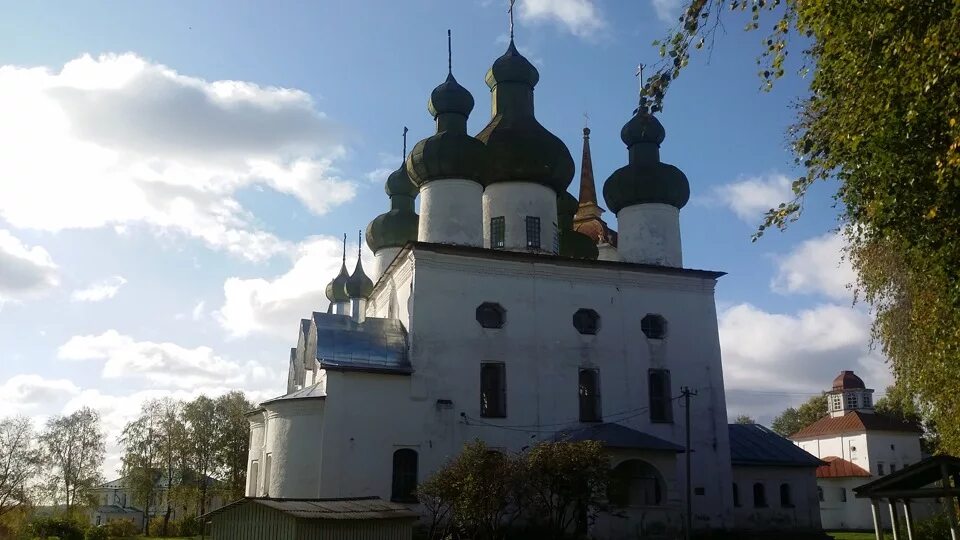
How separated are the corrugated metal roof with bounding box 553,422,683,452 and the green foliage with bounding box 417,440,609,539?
6.02 feet

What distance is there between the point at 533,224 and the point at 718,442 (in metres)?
7.53

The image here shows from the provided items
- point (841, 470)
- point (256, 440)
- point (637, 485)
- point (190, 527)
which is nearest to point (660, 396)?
point (637, 485)

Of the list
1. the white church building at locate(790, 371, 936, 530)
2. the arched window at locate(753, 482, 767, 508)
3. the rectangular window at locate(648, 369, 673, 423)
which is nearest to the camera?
the rectangular window at locate(648, 369, 673, 423)

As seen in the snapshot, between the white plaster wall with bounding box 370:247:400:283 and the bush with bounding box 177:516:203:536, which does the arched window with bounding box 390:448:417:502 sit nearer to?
the white plaster wall with bounding box 370:247:400:283

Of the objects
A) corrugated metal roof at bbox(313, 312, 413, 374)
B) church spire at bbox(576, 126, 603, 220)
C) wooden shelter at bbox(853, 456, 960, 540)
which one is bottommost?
wooden shelter at bbox(853, 456, 960, 540)

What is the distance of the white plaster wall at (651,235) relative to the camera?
→ 22969mm

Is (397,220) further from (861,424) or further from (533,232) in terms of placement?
(861,424)

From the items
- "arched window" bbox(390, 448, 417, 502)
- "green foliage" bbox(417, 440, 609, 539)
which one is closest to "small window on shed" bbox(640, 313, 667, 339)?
"green foliage" bbox(417, 440, 609, 539)

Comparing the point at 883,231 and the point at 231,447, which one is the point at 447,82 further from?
the point at 231,447

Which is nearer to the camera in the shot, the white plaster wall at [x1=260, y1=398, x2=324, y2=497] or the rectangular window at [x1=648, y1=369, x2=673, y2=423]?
the white plaster wall at [x1=260, y1=398, x2=324, y2=497]

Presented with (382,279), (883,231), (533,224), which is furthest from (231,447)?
(883,231)

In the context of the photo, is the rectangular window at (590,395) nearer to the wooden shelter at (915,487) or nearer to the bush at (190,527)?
the wooden shelter at (915,487)

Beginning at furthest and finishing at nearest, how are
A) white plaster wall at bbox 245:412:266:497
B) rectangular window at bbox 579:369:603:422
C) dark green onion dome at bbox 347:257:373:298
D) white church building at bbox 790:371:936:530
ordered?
white church building at bbox 790:371:936:530 < dark green onion dome at bbox 347:257:373:298 < white plaster wall at bbox 245:412:266:497 < rectangular window at bbox 579:369:603:422

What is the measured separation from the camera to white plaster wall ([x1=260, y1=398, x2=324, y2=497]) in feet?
58.7
